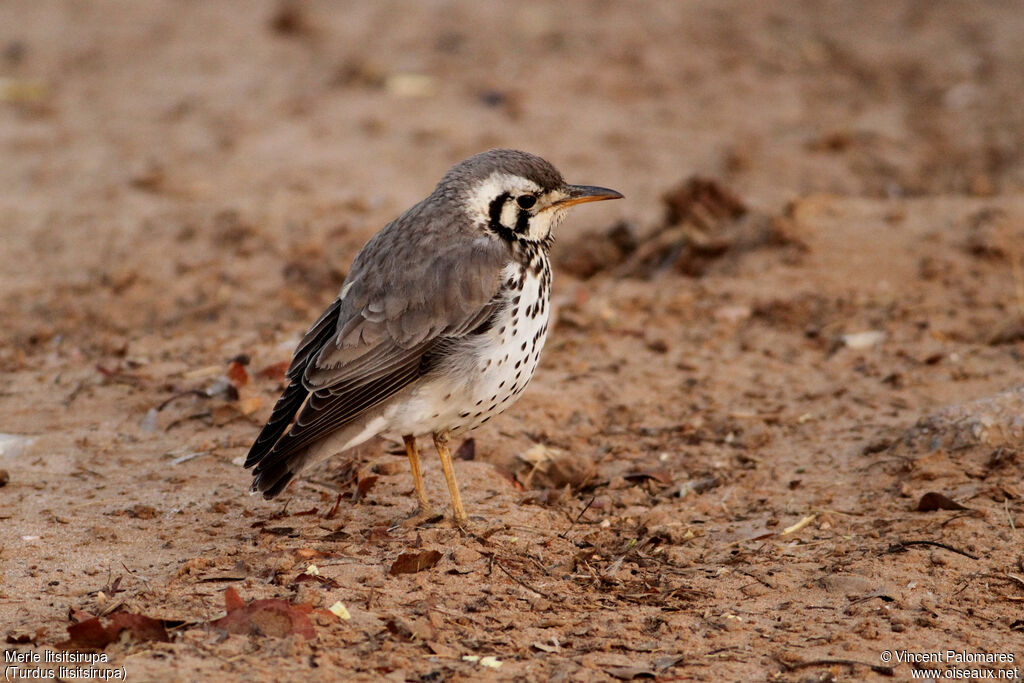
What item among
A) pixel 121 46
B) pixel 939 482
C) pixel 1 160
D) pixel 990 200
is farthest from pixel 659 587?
pixel 121 46

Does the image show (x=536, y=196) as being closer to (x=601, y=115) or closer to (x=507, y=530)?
(x=507, y=530)

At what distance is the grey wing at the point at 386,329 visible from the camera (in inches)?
216

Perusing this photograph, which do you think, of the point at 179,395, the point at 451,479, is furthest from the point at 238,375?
the point at 451,479

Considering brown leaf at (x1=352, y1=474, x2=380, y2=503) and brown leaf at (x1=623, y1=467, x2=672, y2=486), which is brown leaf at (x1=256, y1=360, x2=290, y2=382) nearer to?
brown leaf at (x1=352, y1=474, x2=380, y2=503)

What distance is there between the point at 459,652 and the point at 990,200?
6787 millimetres

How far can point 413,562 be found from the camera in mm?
5246

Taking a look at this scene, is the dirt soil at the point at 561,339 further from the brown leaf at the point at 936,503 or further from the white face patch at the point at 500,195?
the white face patch at the point at 500,195

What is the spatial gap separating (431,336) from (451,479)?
0.71 metres

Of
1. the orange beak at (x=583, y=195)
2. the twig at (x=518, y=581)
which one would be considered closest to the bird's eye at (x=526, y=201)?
the orange beak at (x=583, y=195)

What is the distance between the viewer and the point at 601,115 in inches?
494

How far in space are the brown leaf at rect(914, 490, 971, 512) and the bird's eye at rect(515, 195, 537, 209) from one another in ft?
7.93

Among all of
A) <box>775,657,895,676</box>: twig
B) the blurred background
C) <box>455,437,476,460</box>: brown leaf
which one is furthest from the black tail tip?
the blurred background

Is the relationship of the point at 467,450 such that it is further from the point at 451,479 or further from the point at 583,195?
the point at 583,195

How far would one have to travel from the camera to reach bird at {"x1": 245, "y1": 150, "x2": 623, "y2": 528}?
18.2 ft
